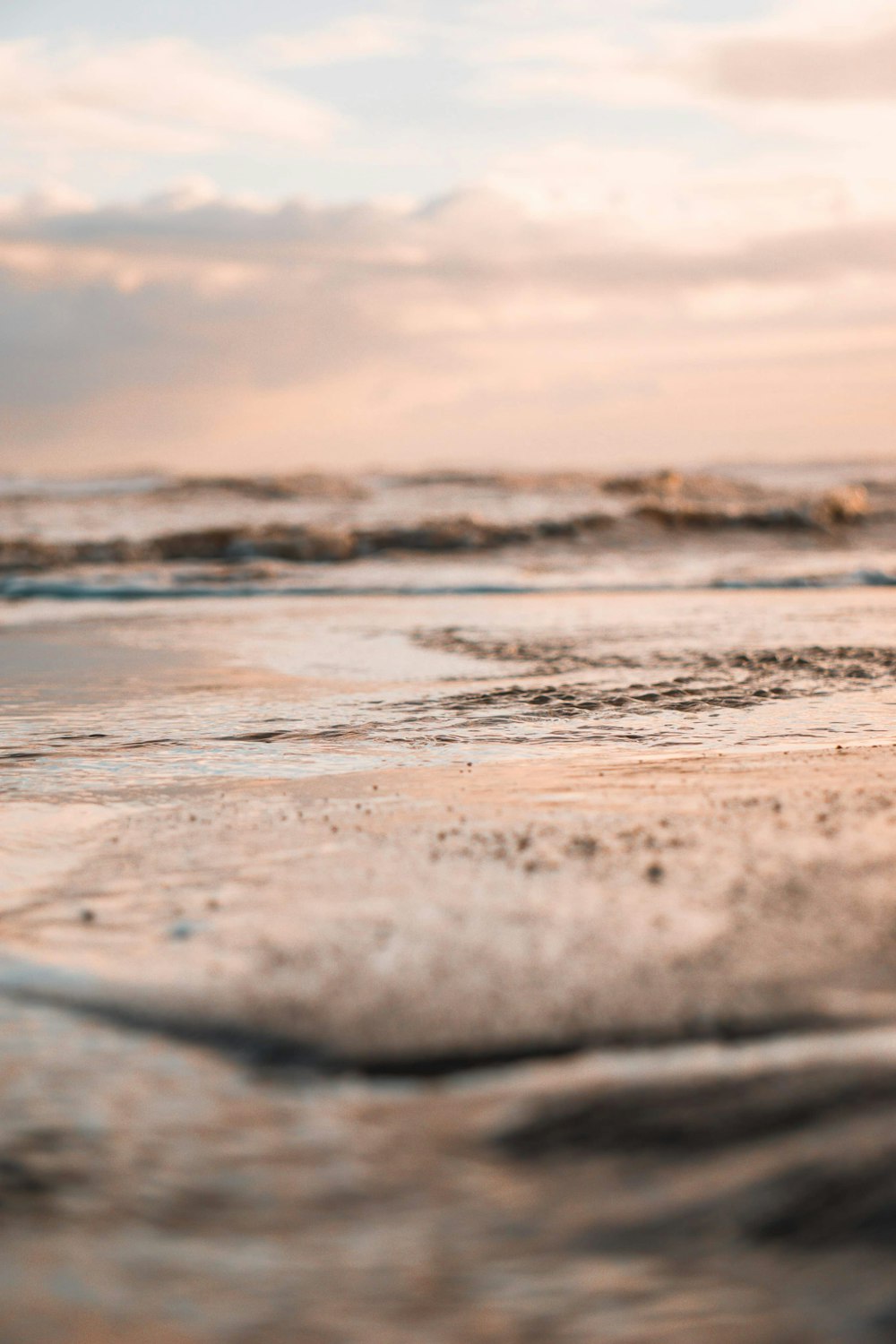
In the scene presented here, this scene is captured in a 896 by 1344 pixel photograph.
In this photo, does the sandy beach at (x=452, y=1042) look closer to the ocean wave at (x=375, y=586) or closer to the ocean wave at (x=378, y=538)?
the ocean wave at (x=375, y=586)

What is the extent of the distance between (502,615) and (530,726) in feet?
11.2

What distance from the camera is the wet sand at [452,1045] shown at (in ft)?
3.40

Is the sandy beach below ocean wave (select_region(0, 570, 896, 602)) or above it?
below

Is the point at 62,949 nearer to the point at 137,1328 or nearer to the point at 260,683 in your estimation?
the point at 137,1328

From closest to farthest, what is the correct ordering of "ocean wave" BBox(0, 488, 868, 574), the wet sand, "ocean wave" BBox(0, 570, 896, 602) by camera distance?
the wet sand → "ocean wave" BBox(0, 570, 896, 602) → "ocean wave" BBox(0, 488, 868, 574)

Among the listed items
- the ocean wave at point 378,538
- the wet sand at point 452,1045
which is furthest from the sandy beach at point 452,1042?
the ocean wave at point 378,538

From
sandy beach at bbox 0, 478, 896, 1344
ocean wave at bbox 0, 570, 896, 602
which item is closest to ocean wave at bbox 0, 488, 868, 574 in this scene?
ocean wave at bbox 0, 570, 896, 602

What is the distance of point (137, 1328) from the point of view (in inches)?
38.8

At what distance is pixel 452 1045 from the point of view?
1409mm

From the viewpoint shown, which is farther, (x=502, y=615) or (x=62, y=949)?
(x=502, y=615)

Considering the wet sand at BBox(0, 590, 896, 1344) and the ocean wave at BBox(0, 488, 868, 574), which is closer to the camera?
the wet sand at BBox(0, 590, 896, 1344)

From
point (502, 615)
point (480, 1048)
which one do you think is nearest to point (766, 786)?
point (480, 1048)

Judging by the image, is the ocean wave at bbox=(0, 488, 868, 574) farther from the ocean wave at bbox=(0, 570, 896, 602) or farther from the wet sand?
the wet sand

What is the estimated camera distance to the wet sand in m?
1.04
